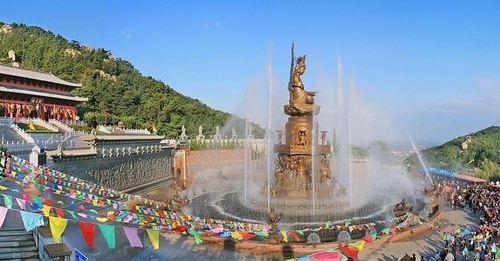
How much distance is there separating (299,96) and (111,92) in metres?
59.4

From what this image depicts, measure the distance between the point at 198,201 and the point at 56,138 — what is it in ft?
54.2

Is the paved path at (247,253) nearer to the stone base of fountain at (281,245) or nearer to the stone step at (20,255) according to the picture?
the stone base of fountain at (281,245)

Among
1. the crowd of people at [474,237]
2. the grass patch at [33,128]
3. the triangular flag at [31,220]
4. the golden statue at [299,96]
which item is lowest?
the crowd of people at [474,237]

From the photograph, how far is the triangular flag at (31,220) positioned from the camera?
419 inches

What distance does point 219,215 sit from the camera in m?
22.5

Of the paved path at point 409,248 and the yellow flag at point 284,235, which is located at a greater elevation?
the yellow flag at point 284,235

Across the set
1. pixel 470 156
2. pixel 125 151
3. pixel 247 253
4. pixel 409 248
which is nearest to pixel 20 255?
pixel 247 253

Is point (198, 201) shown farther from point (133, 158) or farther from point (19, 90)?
point (19, 90)

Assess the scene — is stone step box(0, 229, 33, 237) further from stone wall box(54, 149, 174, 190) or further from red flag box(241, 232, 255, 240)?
stone wall box(54, 149, 174, 190)

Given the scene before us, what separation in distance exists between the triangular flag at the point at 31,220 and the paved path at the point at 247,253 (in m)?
6.48

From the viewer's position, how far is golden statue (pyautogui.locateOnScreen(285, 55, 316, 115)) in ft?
87.2

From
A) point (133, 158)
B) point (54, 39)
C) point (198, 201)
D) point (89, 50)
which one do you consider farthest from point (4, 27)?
point (198, 201)

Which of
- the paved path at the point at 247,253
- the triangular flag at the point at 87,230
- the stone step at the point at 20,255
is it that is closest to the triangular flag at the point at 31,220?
the triangular flag at the point at 87,230

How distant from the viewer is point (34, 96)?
50719 mm
